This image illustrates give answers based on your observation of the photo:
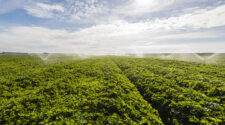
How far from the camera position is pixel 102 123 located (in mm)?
8258

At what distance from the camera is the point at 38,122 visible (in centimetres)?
851

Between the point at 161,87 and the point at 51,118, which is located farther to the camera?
the point at 161,87

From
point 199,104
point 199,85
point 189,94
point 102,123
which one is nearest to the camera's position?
point 102,123

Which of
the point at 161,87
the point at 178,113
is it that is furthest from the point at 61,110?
the point at 161,87

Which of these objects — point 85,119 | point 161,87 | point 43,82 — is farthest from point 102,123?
point 43,82

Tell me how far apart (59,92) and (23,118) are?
540 cm

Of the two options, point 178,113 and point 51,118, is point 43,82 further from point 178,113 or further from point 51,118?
point 178,113

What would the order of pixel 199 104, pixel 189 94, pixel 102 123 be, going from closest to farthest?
1. pixel 102 123
2. pixel 199 104
3. pixel 189 94

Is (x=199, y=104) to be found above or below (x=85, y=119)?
above

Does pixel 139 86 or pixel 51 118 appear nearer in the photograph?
pixel 51 118

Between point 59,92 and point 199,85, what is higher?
point 199,85

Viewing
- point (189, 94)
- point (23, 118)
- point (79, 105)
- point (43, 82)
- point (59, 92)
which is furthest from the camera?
point (43, 82)

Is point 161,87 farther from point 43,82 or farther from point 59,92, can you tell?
point 43,82

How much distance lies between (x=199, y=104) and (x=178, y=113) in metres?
2.20
